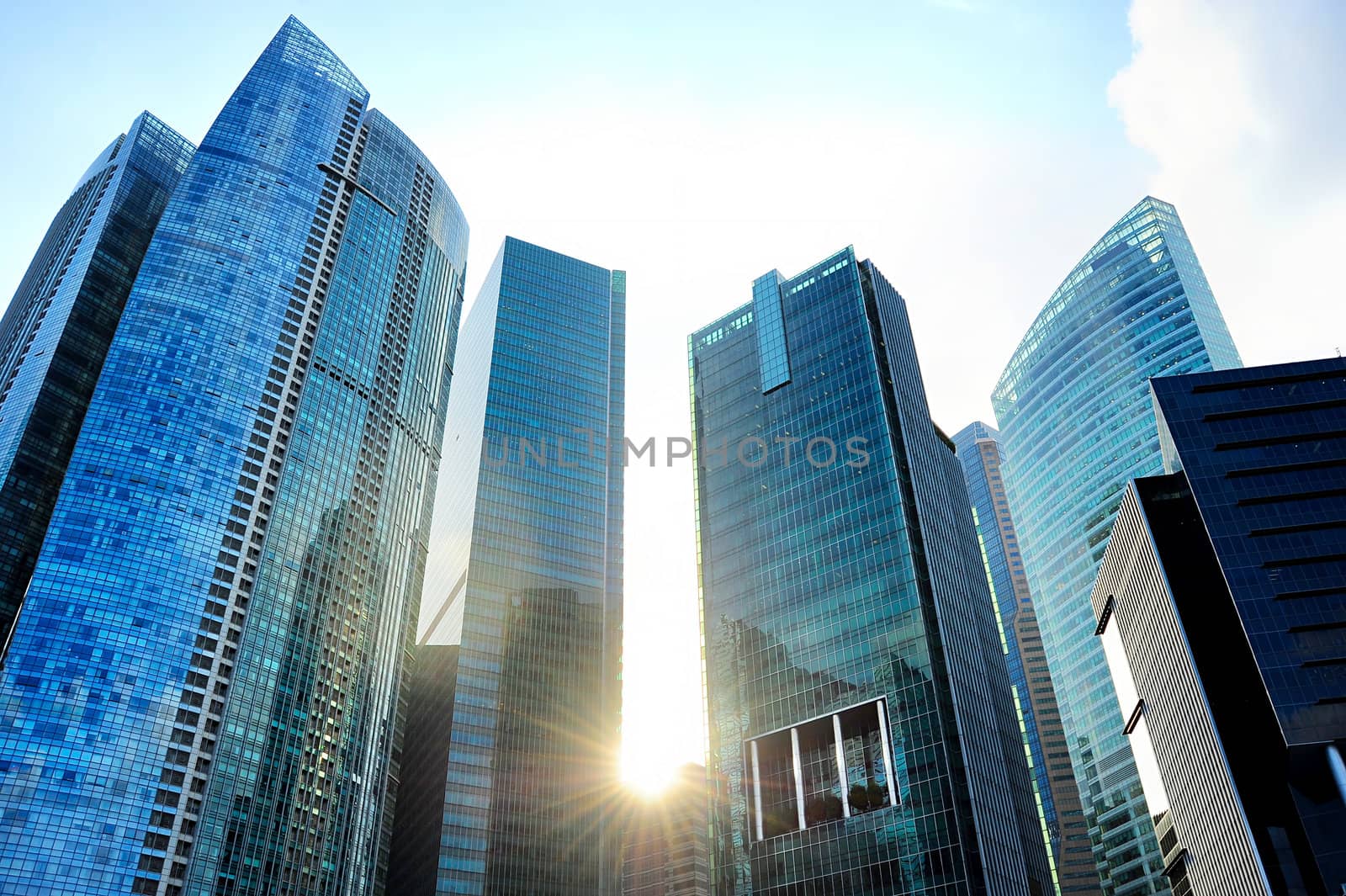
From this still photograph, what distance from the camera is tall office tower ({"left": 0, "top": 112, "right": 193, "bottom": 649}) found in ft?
477

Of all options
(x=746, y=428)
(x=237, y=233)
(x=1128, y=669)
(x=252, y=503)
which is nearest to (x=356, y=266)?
(x=237, y=233)

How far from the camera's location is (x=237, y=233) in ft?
547

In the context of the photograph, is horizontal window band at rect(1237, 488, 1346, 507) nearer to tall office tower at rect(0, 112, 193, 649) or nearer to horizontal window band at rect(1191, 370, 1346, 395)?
horizontal window band at rect(1191, 370, 1346, 395)

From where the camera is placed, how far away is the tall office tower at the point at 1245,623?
81375 millimetres

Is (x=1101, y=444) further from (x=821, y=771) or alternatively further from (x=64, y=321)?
(x=64, y=321)

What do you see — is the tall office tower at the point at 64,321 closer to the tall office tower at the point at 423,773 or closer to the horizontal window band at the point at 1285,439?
the tall office tower at the point at 423,773

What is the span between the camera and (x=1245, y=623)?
88.2 m

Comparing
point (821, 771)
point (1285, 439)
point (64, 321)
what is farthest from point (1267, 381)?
point (64, 321)

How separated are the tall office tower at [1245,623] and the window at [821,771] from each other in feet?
93.6

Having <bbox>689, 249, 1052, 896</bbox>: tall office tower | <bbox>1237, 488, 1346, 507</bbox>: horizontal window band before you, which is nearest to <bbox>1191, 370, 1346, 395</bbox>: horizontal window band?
<bbox>1237, 488, 1346, 507</bbox>: horizontal window band

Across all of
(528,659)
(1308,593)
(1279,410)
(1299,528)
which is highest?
(528,659)

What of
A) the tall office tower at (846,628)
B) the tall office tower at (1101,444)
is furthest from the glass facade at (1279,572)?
the tall office tower at (1101,444)

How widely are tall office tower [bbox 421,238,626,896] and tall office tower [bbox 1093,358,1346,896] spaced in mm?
89544

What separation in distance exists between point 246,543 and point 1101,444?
139 metres
